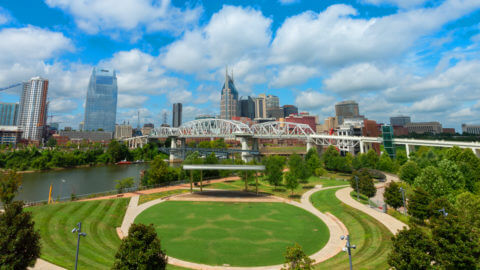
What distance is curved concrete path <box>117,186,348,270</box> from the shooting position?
17047 mm

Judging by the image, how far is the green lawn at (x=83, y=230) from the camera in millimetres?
16875

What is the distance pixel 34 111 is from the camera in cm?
19025

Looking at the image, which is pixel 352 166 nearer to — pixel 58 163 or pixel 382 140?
pixel 382 140

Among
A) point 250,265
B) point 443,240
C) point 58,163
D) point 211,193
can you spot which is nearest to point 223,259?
point 250,265

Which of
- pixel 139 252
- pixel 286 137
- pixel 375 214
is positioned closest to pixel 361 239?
pixel 375 214

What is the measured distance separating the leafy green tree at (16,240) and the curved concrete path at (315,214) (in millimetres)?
7963

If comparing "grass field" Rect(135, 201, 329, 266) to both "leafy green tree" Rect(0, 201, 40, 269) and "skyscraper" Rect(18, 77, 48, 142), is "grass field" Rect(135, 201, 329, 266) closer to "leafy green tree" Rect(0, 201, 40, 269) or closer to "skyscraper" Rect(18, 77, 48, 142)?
"leafy green tree" Rect(0, 201, 40, 269)

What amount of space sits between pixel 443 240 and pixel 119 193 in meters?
43.8

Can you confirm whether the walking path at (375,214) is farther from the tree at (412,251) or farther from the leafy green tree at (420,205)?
the tree at (412,251)

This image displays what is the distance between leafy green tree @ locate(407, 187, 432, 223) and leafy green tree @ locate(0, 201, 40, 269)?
34832mm

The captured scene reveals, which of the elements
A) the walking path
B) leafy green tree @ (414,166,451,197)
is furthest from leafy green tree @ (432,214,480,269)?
leafy green tree @ (414,166,451,197)

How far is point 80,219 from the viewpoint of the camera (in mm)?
24906

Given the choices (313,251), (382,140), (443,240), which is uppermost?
(382,140)

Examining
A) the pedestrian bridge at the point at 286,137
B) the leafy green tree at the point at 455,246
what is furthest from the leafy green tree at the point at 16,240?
the pedestrian bridge at the point at 286,137
